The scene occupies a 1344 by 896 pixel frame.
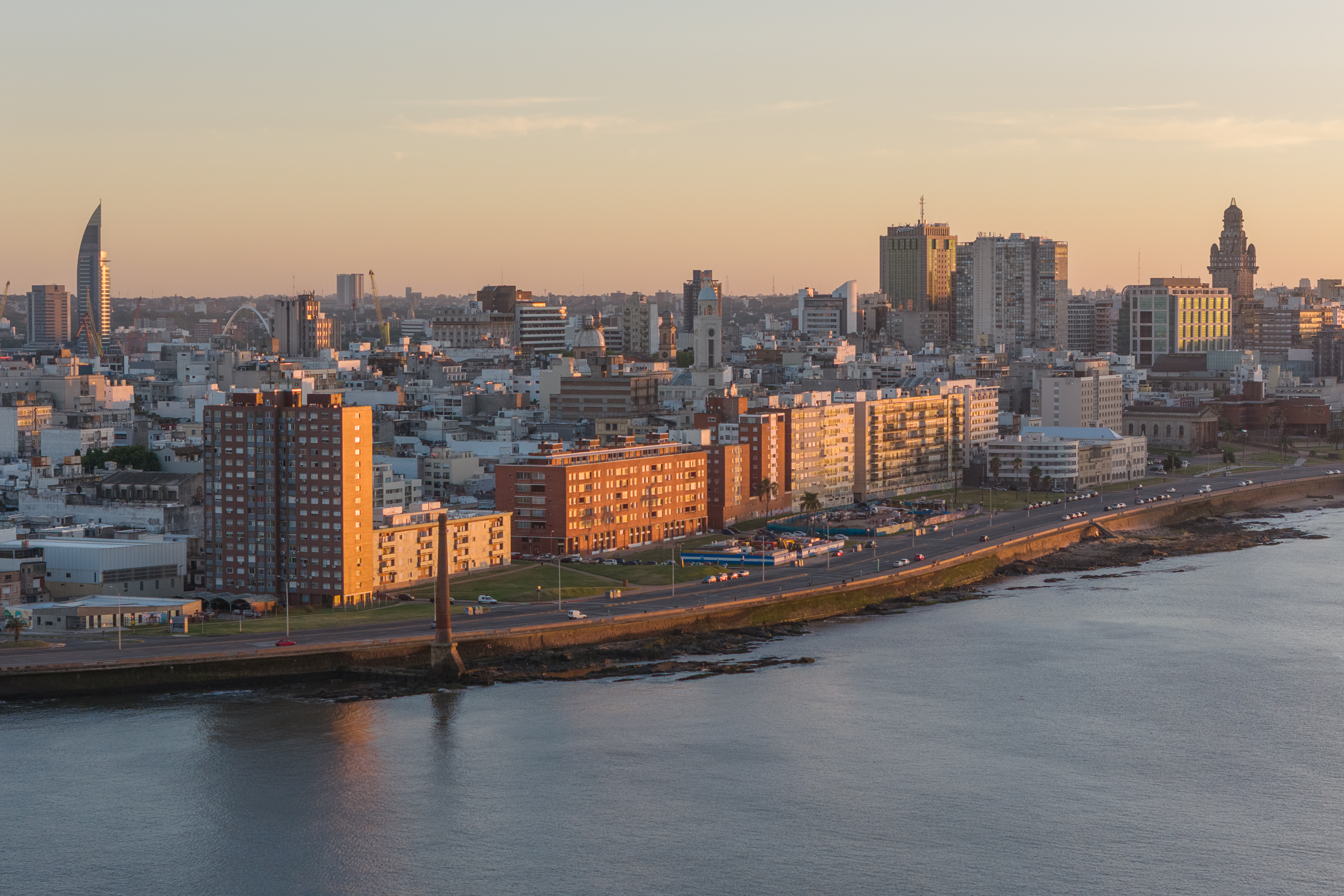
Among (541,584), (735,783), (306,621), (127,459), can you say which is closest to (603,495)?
(541,584)

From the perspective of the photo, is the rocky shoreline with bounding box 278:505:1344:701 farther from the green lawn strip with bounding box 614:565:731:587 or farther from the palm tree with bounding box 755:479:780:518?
the palm tree with bounding box 755:479:780:518

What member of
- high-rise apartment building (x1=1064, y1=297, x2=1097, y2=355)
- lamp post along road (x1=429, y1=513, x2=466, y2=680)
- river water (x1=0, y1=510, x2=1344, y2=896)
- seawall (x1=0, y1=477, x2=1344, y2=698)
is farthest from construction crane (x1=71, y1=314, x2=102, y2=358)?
river water (x1=0, y1=510, x2=1344, y2=896)

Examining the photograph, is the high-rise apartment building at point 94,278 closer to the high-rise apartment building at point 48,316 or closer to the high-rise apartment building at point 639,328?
the high-rise apartment building at point 48,316

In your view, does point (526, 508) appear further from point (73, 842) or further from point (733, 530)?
point (73, 842)

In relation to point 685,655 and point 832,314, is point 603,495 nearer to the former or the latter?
point 685,655

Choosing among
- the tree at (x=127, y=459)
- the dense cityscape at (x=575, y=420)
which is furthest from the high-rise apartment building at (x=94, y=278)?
the tree at (x=127, y=459)
